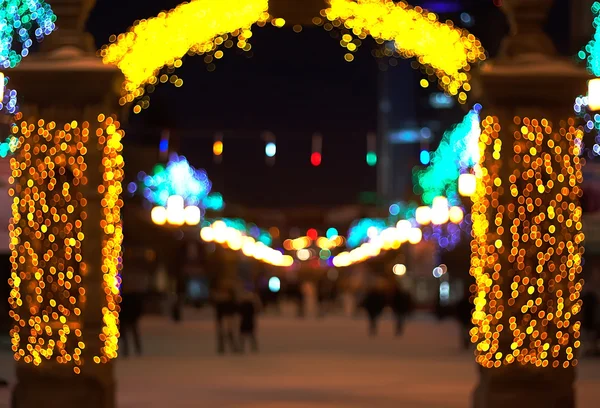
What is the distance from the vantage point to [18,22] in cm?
2686

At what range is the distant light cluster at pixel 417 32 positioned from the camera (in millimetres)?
16047

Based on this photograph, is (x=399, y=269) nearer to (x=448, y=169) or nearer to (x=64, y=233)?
(x=448, y=169)

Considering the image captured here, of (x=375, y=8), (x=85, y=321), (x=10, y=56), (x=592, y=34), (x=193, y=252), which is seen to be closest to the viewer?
(x=85, y=321)

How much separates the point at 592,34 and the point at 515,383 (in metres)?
17.0

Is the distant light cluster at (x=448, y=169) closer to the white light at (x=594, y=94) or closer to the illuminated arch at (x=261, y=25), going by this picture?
the white light at (x=594, y=94)

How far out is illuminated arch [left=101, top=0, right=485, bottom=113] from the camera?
52.7 feet

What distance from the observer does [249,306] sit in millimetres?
30656

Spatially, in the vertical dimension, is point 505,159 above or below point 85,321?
above

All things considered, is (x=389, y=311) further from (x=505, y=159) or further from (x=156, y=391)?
(x=505, y=159)

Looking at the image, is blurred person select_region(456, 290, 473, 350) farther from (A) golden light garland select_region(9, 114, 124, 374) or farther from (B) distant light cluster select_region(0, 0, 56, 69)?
(A) golden light garland select_region(9, 114, 124, 374)

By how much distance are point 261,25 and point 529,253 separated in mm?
4175

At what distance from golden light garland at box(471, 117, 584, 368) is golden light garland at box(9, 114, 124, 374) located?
4076 millimetres

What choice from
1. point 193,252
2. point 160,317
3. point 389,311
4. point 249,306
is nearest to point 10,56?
point 249,306

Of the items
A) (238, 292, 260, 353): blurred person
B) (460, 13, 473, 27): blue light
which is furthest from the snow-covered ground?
(460, 13, 473, 27): blue light
